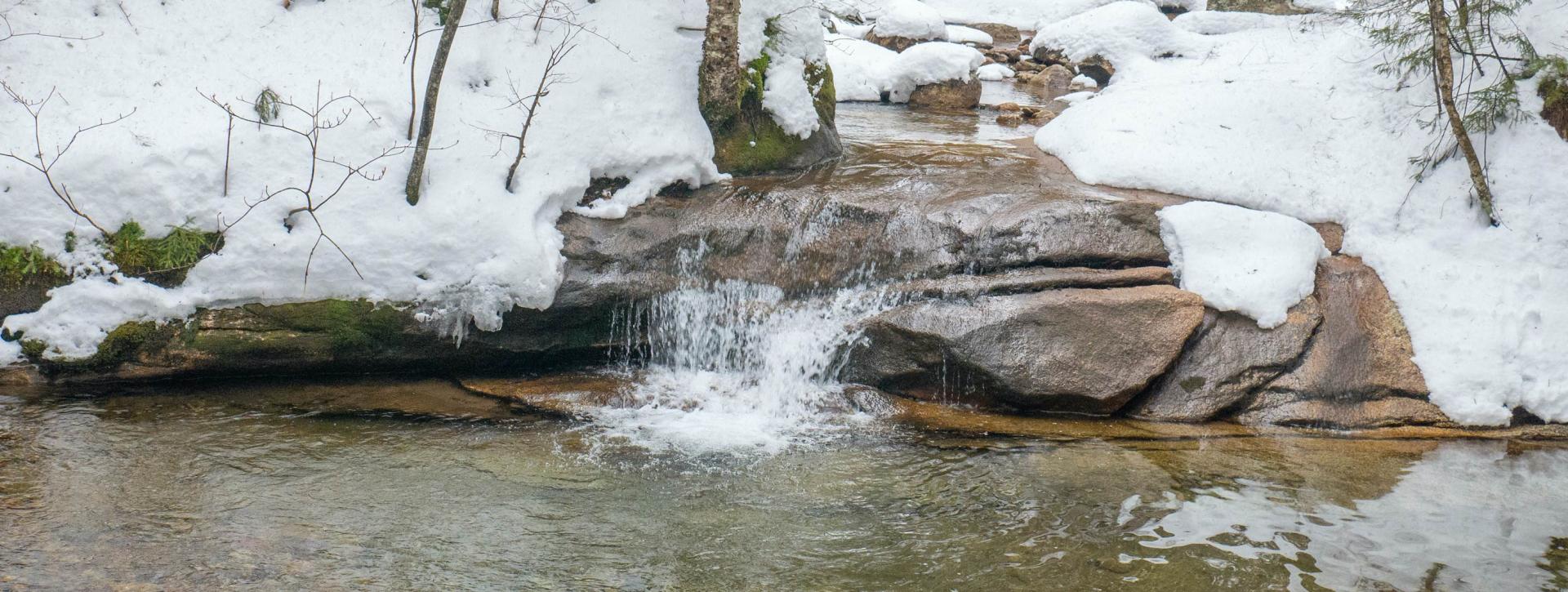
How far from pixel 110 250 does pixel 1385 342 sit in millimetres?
9496

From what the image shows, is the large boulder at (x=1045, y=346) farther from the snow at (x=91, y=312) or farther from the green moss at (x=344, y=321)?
the snow at (x=91, y=312)

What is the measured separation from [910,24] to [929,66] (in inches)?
204

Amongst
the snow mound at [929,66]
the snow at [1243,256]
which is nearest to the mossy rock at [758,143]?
the snow at [1243,256]

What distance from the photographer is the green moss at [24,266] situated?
6.80 meters

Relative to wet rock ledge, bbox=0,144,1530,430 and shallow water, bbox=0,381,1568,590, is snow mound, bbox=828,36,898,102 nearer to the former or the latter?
wet rock ledge, bbox=0,144,1530,430

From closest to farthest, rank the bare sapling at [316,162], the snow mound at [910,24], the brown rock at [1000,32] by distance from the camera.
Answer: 1. the bare sapling at [316,162]
2. the snow mound at [910,24]
3. the brown rock at [1000,32]

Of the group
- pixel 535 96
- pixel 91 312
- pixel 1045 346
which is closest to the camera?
pixel 91 312

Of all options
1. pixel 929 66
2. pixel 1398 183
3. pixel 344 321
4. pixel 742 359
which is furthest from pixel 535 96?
pixel 929 66

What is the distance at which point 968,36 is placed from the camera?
2267 centimetres

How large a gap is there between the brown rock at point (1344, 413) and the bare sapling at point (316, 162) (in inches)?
270

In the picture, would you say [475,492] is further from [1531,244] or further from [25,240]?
[1531,244]

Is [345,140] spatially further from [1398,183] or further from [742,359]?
[1398,183]

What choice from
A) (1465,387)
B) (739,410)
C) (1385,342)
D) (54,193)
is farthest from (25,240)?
(1465,387)

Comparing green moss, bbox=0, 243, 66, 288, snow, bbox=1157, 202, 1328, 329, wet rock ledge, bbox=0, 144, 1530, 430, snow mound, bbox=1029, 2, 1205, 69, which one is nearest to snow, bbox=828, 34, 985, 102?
snow mound, bbox=1029, 2, 1205, 69
